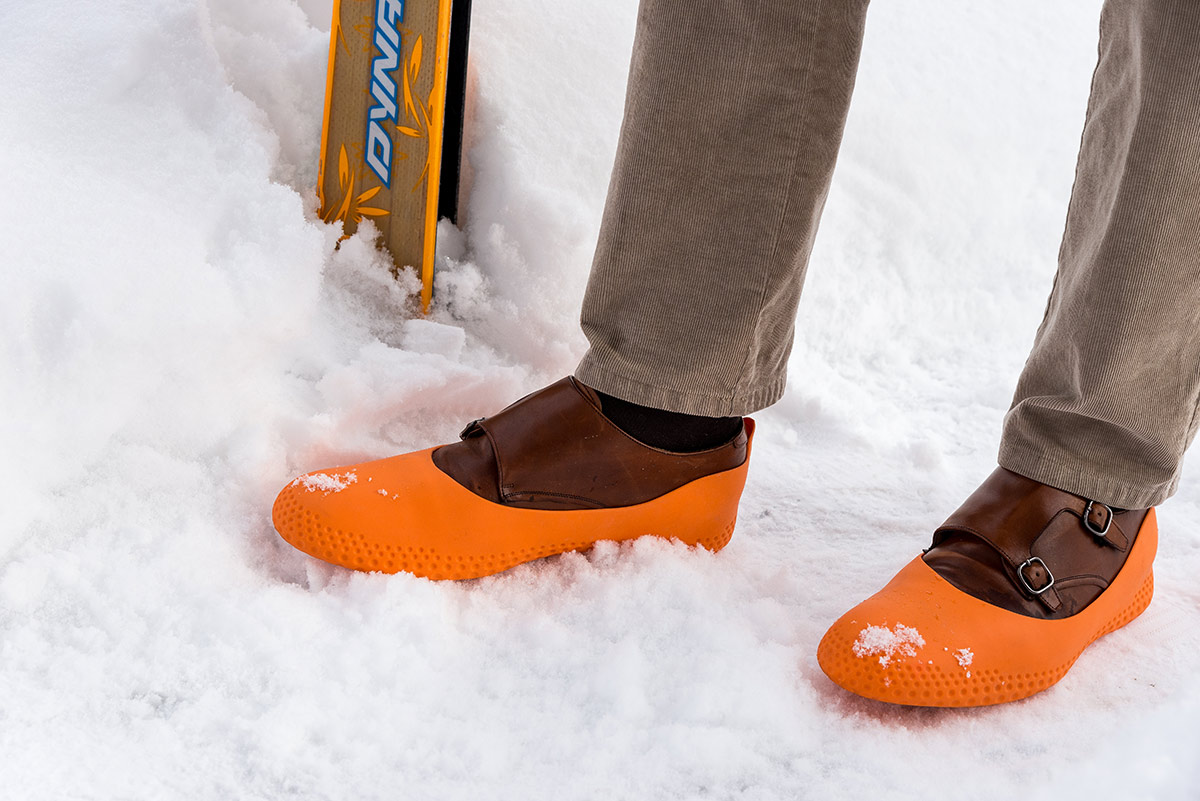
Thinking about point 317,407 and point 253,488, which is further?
point 317,407

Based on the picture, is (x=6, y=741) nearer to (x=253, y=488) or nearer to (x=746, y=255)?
(x=253, y=488)

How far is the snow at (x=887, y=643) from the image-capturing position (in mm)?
826

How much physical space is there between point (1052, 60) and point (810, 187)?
1.32 m

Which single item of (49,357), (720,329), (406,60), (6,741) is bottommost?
(6,741)

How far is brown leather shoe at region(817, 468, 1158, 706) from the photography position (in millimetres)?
828

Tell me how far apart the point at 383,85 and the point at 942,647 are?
1098 millimetres

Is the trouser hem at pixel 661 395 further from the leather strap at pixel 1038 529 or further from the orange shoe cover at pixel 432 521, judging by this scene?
the leather strap at pixel 1038 529

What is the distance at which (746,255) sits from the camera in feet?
3.05

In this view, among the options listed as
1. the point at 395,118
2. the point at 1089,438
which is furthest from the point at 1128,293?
the point at 395,118

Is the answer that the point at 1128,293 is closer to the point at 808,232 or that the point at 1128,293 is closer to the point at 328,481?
the point at 808,232

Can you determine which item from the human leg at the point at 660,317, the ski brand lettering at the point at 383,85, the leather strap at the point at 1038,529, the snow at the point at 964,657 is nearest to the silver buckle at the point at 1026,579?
the leather strap at the point at 1038,529

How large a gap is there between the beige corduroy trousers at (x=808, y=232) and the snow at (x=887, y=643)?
211mm

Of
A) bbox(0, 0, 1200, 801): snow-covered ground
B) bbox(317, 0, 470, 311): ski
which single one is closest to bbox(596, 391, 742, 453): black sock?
bbox(0, 0, 1200, 801): snow-covered ground

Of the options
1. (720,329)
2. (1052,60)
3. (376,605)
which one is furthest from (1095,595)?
(1052,60)
